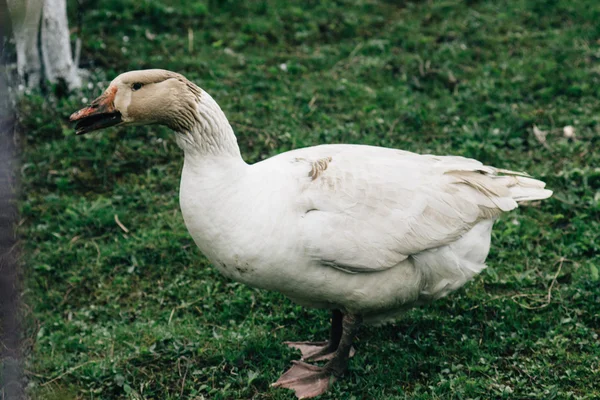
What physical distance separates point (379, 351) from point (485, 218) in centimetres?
115

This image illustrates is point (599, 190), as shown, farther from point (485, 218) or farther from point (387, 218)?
point (387, 218)

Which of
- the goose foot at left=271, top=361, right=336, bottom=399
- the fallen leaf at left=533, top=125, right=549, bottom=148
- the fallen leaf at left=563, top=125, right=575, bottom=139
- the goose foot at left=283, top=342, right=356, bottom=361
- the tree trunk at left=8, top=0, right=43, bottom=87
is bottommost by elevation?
the goose foot at left=283, top=342, right=356, bottom=361

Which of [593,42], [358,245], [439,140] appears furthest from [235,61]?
[358,245]

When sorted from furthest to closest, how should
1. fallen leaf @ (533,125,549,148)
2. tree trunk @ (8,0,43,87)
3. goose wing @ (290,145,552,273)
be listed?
tree trunk @ (8,0,43,87) → fallen leaf @ (533,125,549,148) → goose wing @ (290,145,552,273)

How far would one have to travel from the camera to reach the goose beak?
4.05m

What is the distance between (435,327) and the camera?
16.7 ft

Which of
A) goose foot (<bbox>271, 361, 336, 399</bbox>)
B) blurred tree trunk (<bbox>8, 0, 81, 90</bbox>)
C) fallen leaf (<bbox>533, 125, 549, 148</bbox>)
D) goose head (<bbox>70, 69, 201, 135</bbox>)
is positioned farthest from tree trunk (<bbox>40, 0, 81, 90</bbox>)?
fallen leaf (<bbox>533, 125, 549, 148</bbox>)

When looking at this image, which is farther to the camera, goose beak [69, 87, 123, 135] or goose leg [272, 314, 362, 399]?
goose leg [272, 314, 362, 399]

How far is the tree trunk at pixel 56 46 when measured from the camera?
725cm

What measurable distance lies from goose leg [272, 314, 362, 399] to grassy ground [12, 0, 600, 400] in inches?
3.4

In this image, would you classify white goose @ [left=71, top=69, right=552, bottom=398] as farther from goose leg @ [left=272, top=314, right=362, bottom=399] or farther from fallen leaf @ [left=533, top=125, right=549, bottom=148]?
fallen leaf @ [left=533, top=125, right=549, bottom=148]

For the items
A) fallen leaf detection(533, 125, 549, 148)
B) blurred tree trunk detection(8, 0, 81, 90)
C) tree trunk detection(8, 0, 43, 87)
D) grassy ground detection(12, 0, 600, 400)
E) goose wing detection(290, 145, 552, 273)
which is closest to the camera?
goose wing detection(290, 145, 552, 273)

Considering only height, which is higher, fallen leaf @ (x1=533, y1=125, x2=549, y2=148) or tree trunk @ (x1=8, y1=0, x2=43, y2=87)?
tree trunk @ (x1=8, y1=0, x2=43, y2=87)

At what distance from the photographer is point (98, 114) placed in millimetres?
4070
